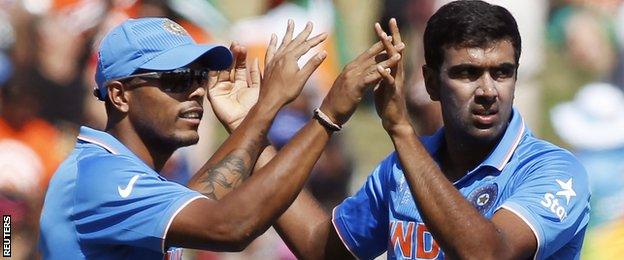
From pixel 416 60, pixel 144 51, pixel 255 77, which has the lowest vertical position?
pixel 416 60

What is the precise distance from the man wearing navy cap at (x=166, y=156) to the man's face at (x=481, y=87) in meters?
0.39

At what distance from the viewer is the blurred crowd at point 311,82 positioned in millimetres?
7242

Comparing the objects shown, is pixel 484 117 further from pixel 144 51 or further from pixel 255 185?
pixel 144 51

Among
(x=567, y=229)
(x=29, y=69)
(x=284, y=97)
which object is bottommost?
(x=29, y=69)

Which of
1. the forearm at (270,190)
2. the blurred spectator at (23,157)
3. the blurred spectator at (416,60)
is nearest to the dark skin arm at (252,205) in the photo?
the forearm at (270,190)

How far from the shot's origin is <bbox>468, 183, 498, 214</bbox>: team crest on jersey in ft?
13.6

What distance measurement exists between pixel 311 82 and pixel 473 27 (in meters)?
3.09

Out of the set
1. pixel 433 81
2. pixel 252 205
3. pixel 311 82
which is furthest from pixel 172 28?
pixel 311 82

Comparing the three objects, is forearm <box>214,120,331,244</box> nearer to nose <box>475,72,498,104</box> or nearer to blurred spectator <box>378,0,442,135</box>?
nose <box>475,72,498,104</box>

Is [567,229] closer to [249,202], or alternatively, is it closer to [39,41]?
[249,202]

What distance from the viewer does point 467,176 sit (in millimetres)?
4277

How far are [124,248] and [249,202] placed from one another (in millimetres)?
451

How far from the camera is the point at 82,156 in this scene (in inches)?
159

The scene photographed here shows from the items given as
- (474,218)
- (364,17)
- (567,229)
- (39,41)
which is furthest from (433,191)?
(39,41)
